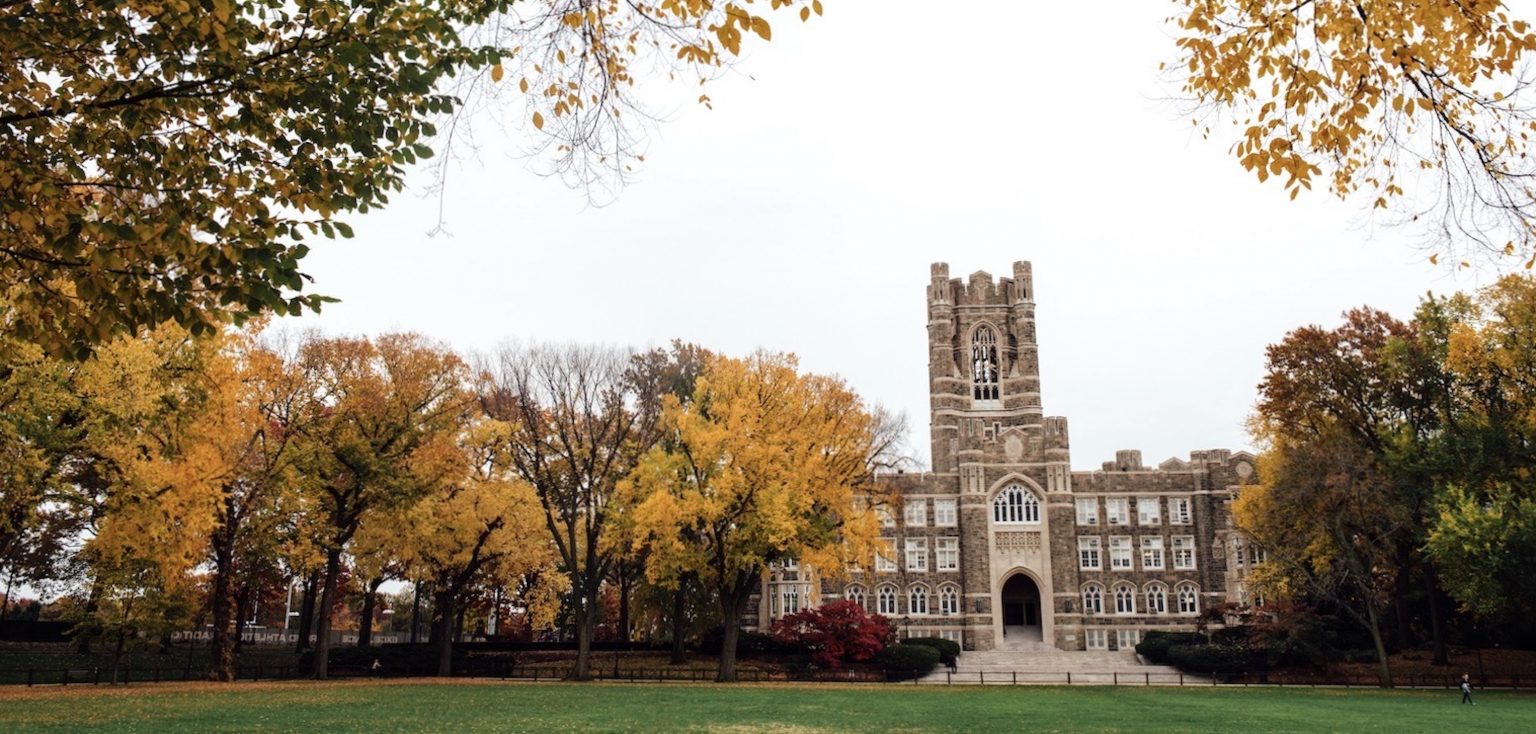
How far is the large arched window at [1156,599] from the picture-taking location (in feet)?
176

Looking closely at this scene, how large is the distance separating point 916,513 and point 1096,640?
1208 centimetres

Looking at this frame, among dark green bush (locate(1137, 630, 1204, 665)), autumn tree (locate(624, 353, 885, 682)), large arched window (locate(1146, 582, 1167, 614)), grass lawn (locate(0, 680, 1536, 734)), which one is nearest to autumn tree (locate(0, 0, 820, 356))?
Answer: grass lawn (locate(0, 680, 1536, 734))

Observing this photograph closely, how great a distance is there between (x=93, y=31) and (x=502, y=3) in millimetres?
2991

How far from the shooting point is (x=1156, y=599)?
5378 cm

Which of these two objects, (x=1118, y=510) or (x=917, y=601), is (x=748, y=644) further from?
(x=1118, y=510)

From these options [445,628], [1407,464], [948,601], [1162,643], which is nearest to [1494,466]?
[1407,464]

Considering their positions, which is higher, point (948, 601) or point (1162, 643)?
point (948, 601)

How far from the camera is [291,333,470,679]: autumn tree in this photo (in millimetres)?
30594

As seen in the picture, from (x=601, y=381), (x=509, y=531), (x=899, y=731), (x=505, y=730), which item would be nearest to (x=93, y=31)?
(x=505, y=730)

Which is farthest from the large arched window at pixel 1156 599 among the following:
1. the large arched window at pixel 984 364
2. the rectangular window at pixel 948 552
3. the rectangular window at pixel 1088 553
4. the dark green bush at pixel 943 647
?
the large arched window at pixel 984 364

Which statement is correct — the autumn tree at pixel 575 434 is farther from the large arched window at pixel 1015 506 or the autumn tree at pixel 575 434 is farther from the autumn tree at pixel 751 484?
the large arched window at pixel 1015 506

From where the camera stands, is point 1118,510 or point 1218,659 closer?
point 1218,659

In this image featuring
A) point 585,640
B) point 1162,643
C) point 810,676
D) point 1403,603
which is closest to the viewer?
point 585,640

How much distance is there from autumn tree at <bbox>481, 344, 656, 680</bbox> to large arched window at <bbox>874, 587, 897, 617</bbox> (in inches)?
916
